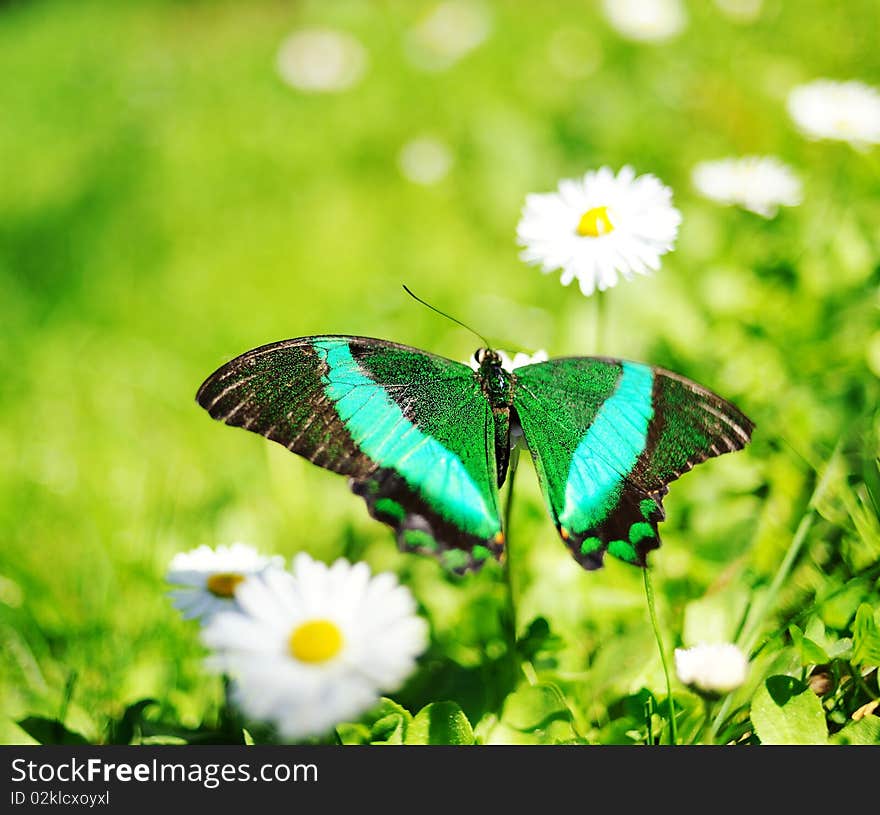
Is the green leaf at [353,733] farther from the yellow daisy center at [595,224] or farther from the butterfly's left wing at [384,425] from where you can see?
the yellow daisy center at [595,224]

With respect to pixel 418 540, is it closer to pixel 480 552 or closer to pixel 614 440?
pixel 480 552

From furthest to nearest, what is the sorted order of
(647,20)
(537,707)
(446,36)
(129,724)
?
(446,36), (647,20), (129,724), (537,707)

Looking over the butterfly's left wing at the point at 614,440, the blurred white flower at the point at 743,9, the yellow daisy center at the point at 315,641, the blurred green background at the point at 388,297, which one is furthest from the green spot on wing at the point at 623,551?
the blurred white flower at the point at 743,9

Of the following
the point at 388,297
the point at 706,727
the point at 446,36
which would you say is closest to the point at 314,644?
the point at 706,727

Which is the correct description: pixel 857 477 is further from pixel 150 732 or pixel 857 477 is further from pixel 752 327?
pixel 150 732

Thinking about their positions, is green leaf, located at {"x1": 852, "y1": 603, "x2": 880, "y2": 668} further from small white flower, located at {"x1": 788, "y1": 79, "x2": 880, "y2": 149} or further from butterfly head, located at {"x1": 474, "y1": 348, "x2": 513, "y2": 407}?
small white flower, located at {"x1": 788, "y1": 79, "x2": 880, "y2": 149}

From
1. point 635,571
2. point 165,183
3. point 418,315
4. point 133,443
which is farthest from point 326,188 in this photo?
point 635,571

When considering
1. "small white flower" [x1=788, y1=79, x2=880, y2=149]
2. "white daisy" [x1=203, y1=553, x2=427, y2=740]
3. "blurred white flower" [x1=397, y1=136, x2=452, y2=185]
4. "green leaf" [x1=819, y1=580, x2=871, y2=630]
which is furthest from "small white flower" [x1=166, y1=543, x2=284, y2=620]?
"blurred white flower" [x1=397, y1=136, x2=452, y2=185]
